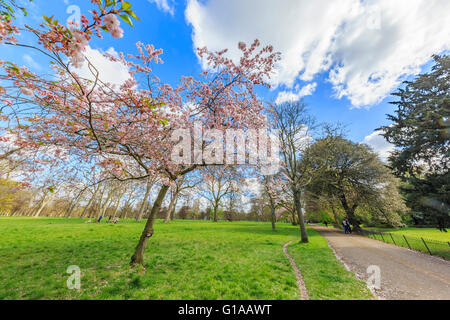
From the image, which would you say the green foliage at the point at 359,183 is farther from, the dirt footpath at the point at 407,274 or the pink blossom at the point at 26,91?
the pink blossom at the point at 26,91

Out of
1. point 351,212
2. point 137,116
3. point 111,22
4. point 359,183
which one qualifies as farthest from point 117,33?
point 351,212

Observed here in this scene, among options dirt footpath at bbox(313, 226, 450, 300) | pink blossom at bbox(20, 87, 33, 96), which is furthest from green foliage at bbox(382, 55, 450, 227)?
pink blossom at bbox(20, 87, 33, 96)

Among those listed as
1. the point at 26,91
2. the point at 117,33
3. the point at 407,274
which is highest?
the point at 26,91

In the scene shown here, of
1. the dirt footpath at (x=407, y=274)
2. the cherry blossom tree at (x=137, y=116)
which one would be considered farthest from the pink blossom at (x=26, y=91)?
the dirt footpath at (x=407, y=274)

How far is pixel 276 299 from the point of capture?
174 inches

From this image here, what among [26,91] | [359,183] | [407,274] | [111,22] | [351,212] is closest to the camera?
[111,22]

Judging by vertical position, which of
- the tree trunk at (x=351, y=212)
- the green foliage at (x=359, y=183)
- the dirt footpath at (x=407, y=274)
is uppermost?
the green foliage at (x=359, y=183)

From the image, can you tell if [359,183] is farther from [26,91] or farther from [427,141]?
[26,91]

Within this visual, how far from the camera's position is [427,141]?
1040 centimetres

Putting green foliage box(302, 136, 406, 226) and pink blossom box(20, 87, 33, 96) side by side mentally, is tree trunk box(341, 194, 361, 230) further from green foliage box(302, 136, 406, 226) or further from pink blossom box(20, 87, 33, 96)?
pink blossom box(20, 87, 33, 96)

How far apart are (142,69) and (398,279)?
40.8ft

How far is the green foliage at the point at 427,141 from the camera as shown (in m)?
9.52
